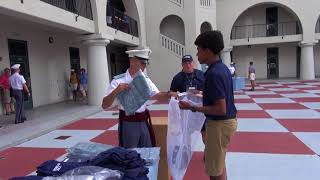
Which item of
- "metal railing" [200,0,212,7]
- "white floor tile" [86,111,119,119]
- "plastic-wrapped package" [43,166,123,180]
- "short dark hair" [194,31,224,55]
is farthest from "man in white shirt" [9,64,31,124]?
"metal railing" [200,0,212,7]

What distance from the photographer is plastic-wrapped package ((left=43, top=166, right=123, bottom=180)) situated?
217cm

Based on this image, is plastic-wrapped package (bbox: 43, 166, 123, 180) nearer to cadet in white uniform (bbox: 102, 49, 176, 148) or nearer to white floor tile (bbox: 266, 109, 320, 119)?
cadet in white uniform (bbox: 102, 49, 176, 148)

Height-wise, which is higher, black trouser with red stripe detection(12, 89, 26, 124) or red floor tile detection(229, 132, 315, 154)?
black trouser with red stripe detection(12, 89, 26, 124)

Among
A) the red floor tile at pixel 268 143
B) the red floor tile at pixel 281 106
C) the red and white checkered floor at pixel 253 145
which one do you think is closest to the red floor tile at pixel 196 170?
the red and white checkered floor at pixel 253 145

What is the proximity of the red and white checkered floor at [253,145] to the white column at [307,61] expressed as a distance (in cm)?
1521

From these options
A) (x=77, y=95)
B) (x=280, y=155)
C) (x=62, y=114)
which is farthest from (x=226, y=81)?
(x=77, y=95)

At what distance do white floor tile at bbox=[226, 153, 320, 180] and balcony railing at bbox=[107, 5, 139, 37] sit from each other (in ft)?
39.1

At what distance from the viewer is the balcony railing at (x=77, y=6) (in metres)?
12.4

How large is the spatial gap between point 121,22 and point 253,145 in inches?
504

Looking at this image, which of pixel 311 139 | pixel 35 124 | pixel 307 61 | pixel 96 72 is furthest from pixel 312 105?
pixel 307 61

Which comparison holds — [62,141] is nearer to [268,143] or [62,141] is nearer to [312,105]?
[268,143]

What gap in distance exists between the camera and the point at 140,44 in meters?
19.9

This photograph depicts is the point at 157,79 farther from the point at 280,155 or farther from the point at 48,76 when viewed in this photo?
the point at 280,155

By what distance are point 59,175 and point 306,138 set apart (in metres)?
6.36
